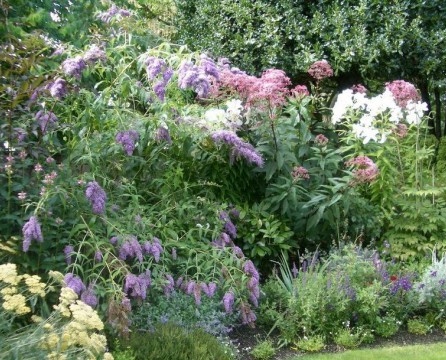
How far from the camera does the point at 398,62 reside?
9.26m

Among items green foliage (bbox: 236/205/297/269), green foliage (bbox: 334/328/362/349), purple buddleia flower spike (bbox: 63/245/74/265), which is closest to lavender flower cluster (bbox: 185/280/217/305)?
purple buddleia flower spike (bbox: 63/245/74/265)

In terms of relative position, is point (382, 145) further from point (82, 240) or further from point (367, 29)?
point (82, 240)

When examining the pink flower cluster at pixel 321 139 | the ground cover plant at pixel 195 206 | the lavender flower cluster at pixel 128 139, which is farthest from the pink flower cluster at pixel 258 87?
the lavender flower cluster at pixel 128 139

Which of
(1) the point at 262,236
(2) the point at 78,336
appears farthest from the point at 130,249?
(1) the point at 262,236

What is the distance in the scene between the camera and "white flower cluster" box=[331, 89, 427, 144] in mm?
7008

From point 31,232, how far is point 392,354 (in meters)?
2.90

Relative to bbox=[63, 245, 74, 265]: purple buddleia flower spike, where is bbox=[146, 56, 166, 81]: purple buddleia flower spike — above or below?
above

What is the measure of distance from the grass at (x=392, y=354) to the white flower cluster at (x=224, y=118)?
229 cm

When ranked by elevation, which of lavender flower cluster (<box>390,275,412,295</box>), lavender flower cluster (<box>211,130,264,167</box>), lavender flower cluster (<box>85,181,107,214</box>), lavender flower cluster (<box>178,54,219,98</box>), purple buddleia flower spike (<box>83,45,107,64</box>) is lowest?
lavender flower cluster (<box>390,275,412,295</box>)

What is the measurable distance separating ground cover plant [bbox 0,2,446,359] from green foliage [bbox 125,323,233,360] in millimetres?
17

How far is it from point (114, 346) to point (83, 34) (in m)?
4.03

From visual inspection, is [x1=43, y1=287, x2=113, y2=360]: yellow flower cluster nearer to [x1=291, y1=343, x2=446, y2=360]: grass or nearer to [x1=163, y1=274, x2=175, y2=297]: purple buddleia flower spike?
[x1=163, y1=274, x2=175, y2=297]: purple buddleia flower spike

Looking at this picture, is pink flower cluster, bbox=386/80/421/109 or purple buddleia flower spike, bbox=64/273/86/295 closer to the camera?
purple buddleia flower spike, bbox=64/273/86/295

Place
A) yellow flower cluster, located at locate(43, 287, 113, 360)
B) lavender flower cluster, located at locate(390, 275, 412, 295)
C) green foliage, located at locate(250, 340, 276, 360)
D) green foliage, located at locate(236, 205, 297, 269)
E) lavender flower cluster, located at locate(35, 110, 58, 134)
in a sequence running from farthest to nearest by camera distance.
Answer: green foliage, located at locate(236, 205, 297, 269)
lavender flower cluster, located at locate(390, 275, 412, 295)
green foliage, located at locate(250, 340, 276, 360)
lavender flower cluster, located at locate(35, 110, 58, 134)
yellow flower cluster, located at locate(43, 287, 113, 360)
